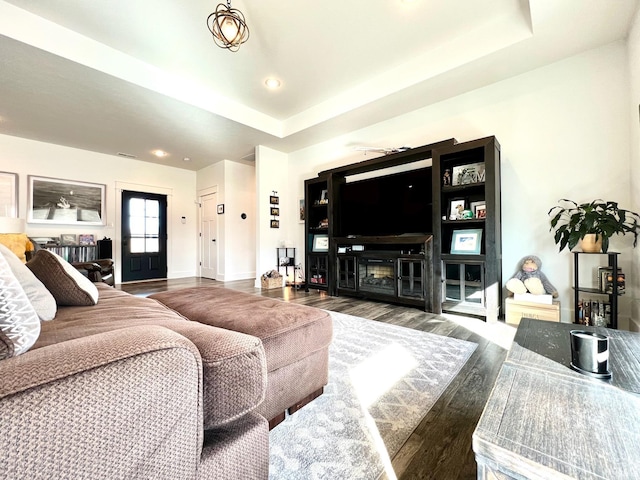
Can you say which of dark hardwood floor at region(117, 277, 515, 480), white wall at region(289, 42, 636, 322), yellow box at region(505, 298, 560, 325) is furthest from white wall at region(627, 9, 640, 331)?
dark hardwood floor at region(117, 277, 515, 480)

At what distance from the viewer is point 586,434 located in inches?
23.9

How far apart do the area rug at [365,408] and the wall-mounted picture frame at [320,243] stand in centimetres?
229

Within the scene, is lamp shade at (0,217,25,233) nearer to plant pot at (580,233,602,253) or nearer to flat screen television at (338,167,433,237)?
flat screen television at (338,167,433,237)

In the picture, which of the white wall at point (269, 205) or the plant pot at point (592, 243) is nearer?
the plant pot at point (592, 243)

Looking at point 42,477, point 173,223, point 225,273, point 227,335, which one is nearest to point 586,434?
point 227,335

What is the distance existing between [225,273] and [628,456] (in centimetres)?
595

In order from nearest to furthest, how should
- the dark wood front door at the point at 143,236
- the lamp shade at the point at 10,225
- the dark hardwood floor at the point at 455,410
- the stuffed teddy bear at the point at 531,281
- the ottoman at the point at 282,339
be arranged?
the dark hardwood floor at the point at 455,410 → the ottoman at the point at 282,339 → the lamp shade at the point at 10,225 → the stuffed teddy bear at the point at 531,281 → the dark wood front door at the point at 143,236

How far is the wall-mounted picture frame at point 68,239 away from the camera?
4.91 metres

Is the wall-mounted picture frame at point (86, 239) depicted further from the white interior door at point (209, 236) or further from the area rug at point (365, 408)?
the area rug at point (365, 408)

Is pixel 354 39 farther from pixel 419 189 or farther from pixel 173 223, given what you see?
pixel 173 223

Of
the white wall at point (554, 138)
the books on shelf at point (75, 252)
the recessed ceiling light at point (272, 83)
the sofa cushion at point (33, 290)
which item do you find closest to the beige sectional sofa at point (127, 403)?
the sofa cushion at point (33, 290)

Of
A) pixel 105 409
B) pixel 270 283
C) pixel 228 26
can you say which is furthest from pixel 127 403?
pixel 270 283

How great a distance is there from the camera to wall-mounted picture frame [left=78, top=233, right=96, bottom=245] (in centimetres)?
512

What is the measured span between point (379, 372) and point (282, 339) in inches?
33.0
